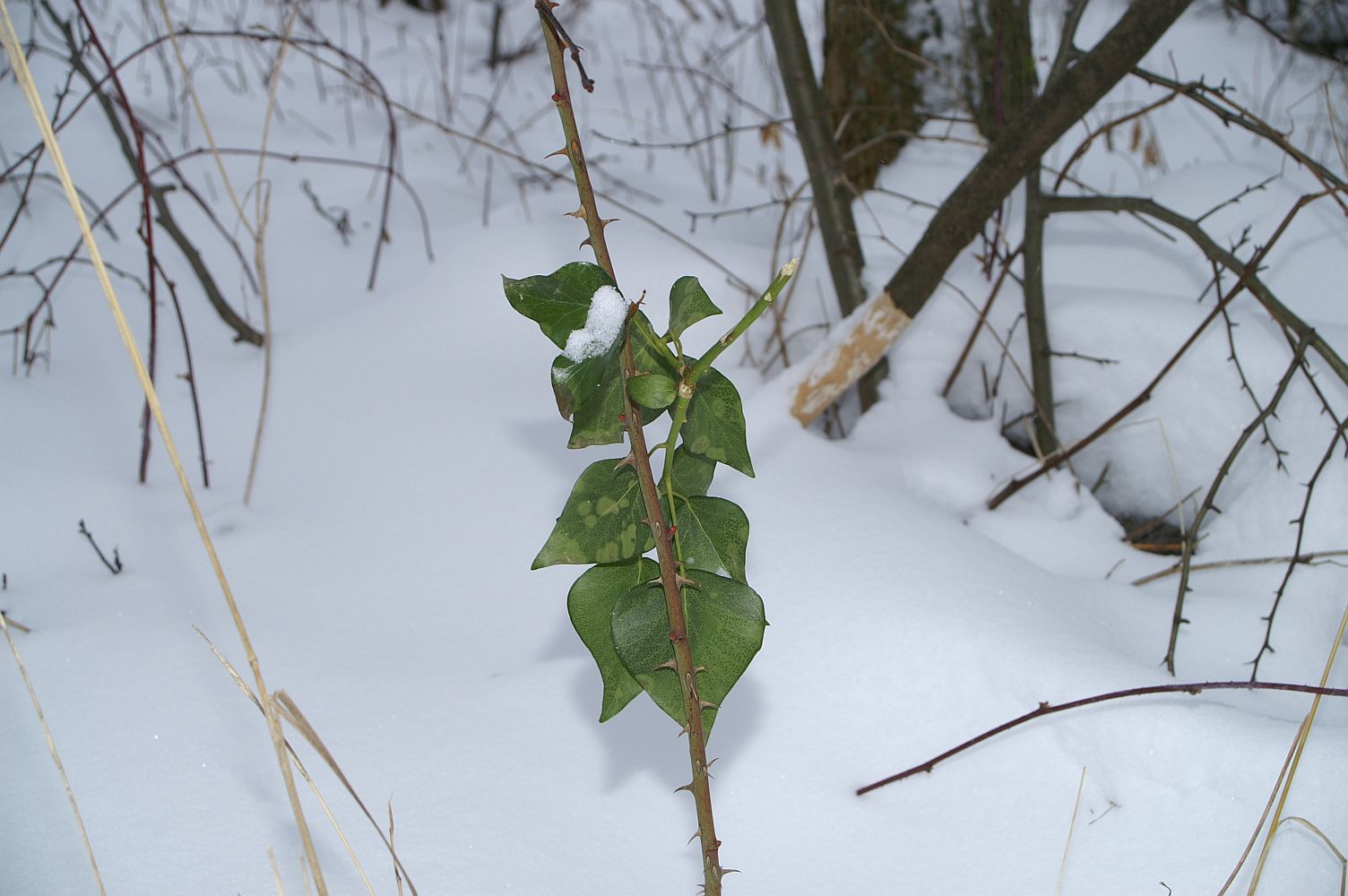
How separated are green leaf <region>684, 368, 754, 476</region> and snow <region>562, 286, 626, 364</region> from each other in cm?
6

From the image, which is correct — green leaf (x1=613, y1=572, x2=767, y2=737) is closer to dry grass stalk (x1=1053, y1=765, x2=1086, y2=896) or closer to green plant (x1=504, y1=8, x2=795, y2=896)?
green plant (x1=504, y1=8, x2=795, y2=896)

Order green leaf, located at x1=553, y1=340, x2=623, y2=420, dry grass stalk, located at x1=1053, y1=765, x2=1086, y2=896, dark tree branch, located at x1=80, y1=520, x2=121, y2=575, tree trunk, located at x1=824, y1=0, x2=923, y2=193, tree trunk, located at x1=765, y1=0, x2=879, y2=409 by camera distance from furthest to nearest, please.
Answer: tree trunk, located at x1=824, y1=0, x2=923, y2=193, tree trunk, located at x1=765, y1=0, x2=879, y2=409, dark tree branch, located at x1=80, y1=520, x2=121, y2=575, dry grass stalk, located at x1=1053, y1=765, x2=1086, y2=896, green leaf, located at x1=553, y1=340, x2=623, y2=420

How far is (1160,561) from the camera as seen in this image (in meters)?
1.12

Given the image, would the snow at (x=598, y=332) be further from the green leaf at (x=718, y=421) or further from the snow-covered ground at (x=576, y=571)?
the snow-covered ground at (x=576, y=571)

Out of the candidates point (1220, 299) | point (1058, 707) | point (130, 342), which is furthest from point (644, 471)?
point (1220, 299)

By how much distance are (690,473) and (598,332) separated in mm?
109

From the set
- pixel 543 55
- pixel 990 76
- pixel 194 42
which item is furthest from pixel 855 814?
pixel 543 55

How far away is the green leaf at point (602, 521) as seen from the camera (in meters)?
0.46

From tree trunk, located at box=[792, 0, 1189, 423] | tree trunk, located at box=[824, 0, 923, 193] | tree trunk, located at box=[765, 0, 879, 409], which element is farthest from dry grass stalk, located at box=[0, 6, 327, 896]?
tree trunk, located at box=[824, 0, 923, 193]

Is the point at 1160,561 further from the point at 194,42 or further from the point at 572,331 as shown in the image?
the point at 194,42

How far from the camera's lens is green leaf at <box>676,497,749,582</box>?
0.48 m

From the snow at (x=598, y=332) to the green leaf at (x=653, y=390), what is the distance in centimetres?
2

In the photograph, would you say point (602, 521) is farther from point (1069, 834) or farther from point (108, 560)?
point (108, 560)

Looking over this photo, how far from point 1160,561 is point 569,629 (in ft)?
2.39
